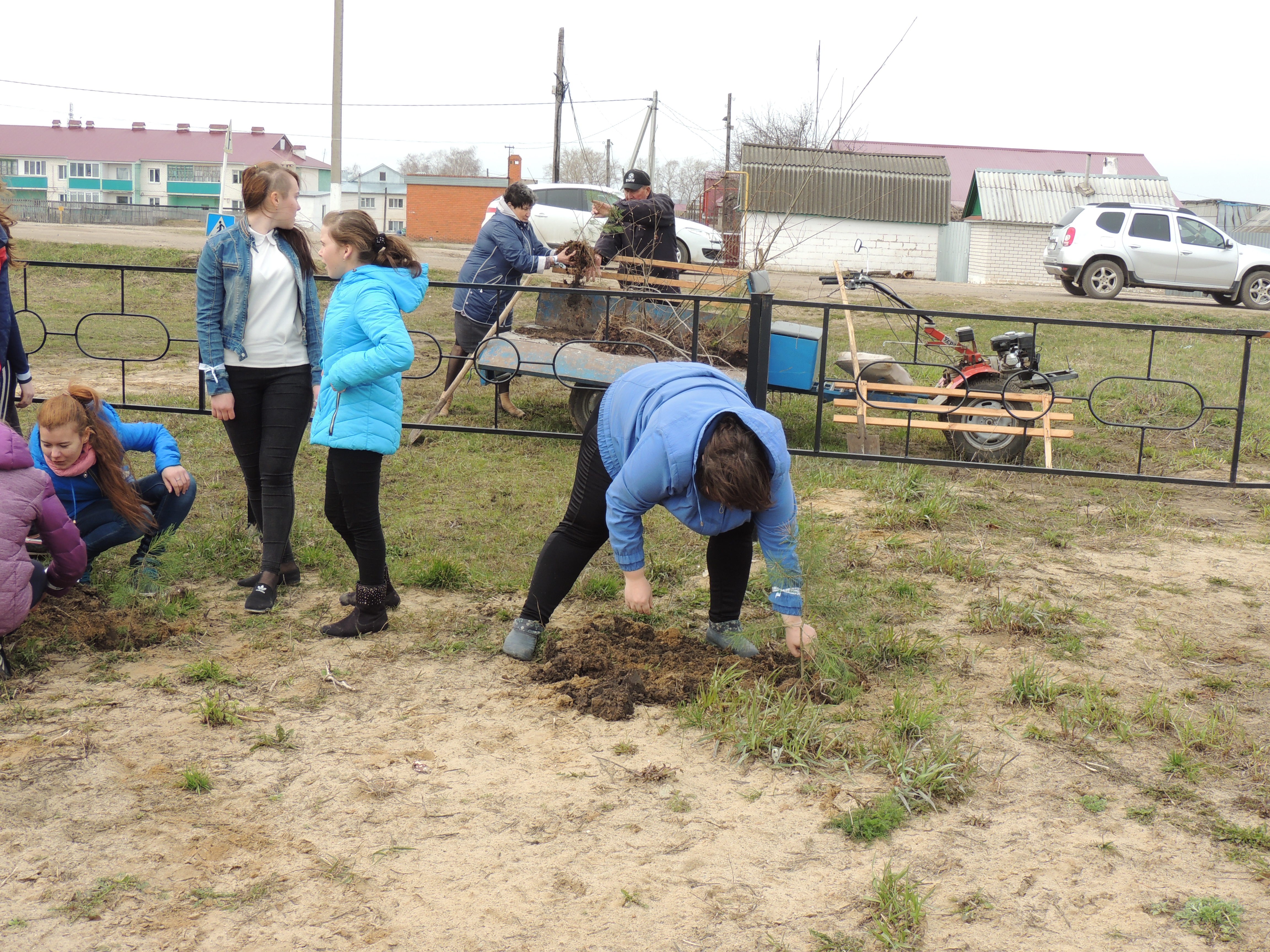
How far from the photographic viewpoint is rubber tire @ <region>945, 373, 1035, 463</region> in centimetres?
732

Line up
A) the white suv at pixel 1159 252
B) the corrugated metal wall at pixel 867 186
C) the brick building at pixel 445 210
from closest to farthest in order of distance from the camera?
1. the white suv at pixel 1159 252
2. the corrugated metal wall at pixel 867 186
3. the brick building at pixel 445 210

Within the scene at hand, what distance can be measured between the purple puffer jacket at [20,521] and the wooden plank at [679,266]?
5.03 meters

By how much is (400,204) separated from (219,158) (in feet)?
67.3

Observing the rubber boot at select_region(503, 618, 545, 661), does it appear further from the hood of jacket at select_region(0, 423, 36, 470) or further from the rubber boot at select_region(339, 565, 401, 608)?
the hood of jacket at select_region(0, 423, 36, 470)

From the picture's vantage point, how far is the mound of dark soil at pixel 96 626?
375 centimetres

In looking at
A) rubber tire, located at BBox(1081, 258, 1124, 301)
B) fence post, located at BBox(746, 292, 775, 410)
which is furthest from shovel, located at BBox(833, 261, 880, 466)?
rubber tire, located at BBox(1081, 258, 1124, 301)

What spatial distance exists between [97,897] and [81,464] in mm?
2095

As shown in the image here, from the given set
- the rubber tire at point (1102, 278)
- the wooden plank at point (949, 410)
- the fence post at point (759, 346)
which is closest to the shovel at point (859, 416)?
the wooden plank at point (949, 410)

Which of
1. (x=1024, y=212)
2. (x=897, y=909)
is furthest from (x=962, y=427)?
(x=1024, y=212)

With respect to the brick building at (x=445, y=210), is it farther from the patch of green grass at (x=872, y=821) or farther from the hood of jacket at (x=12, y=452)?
the patch of green grass at (x=872, y=821)

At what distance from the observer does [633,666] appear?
3678 mm

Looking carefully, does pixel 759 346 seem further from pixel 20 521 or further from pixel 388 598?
pixel 20 521

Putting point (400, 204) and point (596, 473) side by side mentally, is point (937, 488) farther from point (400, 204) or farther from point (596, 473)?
point (400, 204)

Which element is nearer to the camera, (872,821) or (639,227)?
(872,821)
